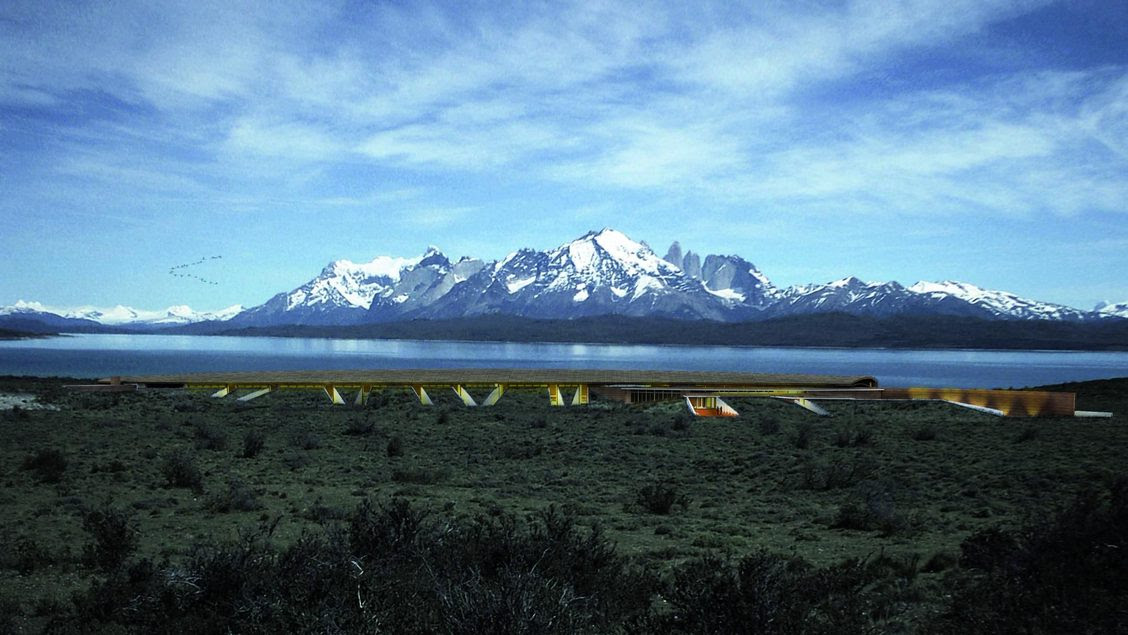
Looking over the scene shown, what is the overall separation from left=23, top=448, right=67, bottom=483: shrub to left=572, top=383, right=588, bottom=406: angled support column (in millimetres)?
22310

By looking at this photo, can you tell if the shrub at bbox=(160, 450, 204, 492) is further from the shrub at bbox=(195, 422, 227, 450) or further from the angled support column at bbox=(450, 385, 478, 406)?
the angled support column at bbox=(450, 385, 478, 406)

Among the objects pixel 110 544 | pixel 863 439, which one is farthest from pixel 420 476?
pixel 863 439

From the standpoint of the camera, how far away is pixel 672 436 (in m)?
28.1

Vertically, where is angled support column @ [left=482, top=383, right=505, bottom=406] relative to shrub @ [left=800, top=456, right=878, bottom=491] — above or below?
above

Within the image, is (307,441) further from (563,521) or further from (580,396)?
(580,396)

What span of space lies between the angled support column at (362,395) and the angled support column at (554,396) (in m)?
8.58

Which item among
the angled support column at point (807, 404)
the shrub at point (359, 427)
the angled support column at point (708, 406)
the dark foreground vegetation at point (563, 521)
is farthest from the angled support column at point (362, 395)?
the angled support column at point (807, 404)

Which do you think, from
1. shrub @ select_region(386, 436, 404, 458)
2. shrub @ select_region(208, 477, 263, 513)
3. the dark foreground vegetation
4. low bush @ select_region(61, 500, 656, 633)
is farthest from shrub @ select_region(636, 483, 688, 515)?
shrub @ select_region(386, 436, 404, 458)

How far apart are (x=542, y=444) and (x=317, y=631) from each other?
63.1 ft

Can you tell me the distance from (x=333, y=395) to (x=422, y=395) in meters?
4.18

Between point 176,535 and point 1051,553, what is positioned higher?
point 1051,553

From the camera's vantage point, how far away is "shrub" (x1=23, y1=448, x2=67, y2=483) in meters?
19.4

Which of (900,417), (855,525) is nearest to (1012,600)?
(855,525)

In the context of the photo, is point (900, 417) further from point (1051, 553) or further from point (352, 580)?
point (352, 580)
